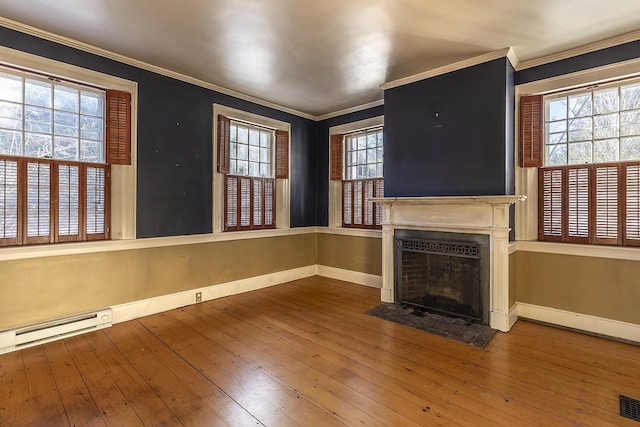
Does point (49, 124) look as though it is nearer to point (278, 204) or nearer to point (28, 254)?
point (28, 254)

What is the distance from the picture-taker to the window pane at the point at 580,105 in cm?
335

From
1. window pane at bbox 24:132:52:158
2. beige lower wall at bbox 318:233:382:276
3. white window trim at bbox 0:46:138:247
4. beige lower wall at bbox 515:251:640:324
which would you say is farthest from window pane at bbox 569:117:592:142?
window pane at bbox 24:132:52:158

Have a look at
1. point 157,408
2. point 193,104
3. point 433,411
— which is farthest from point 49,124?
point 433,411

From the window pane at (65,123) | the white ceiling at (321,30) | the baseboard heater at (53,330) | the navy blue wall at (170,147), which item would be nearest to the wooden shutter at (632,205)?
the white ceiling at (321,30)

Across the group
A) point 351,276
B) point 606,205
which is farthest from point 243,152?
point 606,205

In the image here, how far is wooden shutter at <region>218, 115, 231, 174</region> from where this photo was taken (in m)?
4.40

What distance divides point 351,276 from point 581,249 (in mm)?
3121

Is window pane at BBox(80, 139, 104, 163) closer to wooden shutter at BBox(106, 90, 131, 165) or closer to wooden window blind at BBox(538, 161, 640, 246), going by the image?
wooden shutter at BBox(106, 90, 131, 165)

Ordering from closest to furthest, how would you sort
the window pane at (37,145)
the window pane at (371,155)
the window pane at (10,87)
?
the window pane at (10,87), the window pane at (37,145), the window pane at (371,155)

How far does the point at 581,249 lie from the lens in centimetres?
331

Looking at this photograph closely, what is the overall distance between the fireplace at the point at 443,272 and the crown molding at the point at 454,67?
6.37 feet

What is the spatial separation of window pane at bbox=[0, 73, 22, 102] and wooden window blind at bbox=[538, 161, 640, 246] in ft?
18.1

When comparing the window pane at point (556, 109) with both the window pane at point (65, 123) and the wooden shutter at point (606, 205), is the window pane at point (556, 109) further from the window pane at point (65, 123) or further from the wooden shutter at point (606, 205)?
the window pane at point (65, 123)

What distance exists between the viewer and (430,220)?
12.6 ft
